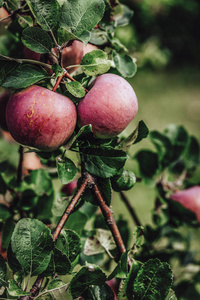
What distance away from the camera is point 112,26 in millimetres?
662

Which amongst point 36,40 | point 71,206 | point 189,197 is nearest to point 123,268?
point 71,206

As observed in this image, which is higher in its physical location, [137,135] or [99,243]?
[137,135]

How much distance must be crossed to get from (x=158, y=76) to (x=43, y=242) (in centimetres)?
511

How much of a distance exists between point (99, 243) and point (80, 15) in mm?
402

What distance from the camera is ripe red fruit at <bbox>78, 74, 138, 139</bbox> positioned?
0.50m

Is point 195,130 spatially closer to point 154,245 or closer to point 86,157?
point 154,245

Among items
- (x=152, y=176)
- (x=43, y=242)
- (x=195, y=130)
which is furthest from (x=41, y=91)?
(x=195, y=130)

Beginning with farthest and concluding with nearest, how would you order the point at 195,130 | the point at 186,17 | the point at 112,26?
the point at 186,17, the point at 195,130, the point at 112,26

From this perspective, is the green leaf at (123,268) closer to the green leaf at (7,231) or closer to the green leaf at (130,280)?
the green leaf at (130,280)

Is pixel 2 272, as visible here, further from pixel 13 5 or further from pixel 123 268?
pixel 13 5

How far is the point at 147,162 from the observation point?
850 mm

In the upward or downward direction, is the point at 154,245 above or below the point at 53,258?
below

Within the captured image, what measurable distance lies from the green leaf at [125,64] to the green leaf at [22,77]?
196 mm

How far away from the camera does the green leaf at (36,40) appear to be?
47 cm
